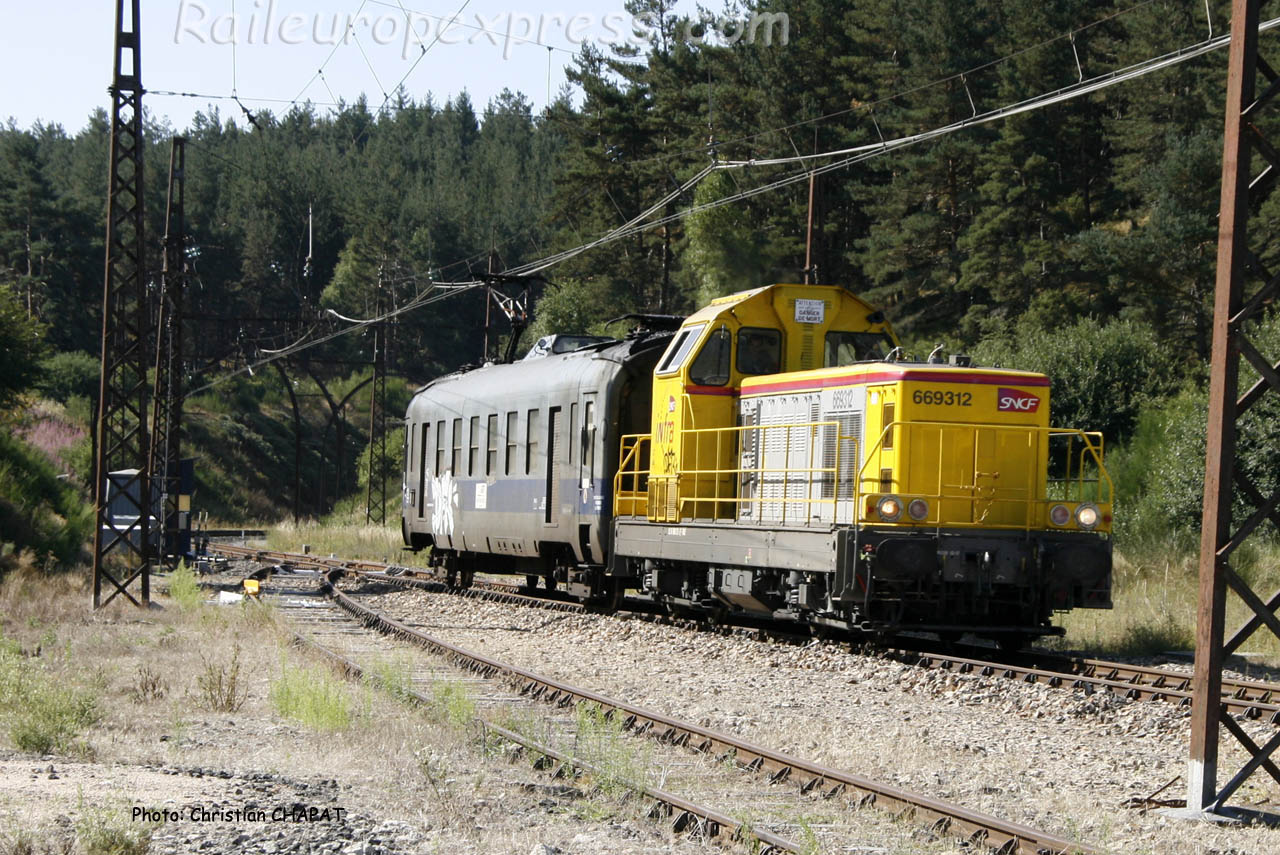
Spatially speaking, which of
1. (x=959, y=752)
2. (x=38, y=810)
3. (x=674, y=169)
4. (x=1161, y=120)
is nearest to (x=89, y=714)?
(x=38, y=810)

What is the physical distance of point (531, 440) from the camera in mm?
20312

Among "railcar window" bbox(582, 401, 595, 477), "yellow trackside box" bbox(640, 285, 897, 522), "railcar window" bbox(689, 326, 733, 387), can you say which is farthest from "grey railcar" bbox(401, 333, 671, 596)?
"railcar window" bbox(689, 326, 733, 387)

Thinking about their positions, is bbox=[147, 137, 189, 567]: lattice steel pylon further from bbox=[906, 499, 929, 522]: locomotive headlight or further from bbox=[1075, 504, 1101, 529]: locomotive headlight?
bbox=[1075, 504, 1101, 529]: locomotive headlight

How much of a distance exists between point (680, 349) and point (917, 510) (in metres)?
4.33

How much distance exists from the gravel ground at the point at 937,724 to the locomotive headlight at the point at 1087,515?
2.40 metres

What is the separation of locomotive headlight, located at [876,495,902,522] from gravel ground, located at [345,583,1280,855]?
1.42m

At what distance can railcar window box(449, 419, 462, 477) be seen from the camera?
23703mm

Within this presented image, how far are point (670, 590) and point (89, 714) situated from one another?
8413mm

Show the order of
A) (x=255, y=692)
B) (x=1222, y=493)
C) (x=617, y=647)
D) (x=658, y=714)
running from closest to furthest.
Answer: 1. (x=1222, y=493)
2. (x=658, y=714)
3. (x=255, y=692)
4. (x=617, y=647)

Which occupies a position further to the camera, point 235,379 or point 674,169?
point 235,379

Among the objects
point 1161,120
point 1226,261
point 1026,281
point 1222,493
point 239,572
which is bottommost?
point 239,572

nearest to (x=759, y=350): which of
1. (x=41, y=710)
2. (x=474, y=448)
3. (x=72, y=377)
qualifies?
(x=474, y=448)

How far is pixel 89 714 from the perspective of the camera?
9.90 metres

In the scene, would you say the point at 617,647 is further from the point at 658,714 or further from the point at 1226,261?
the point at 1226,261
